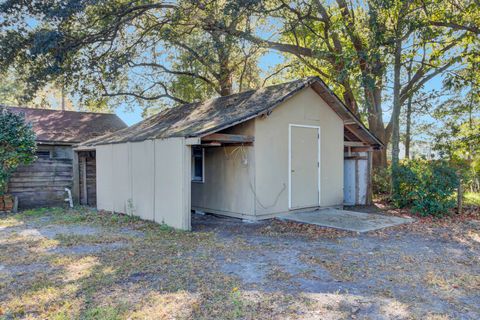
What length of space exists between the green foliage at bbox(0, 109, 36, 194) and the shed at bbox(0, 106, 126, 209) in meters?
0.73

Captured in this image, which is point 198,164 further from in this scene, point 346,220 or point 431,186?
point 431,186

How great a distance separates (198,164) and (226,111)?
199 cm

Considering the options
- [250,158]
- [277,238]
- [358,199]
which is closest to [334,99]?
[250,158]

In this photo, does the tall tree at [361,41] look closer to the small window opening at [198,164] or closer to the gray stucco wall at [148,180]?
the small window opening at [198,164]

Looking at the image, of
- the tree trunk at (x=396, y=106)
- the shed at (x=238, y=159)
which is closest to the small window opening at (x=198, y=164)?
the shed at (x=238, y=159)

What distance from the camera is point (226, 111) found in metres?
9.51

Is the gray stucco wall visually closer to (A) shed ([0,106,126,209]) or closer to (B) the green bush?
(A) shed ([0,106,126,209])

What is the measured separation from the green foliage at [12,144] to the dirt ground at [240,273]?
3.02m

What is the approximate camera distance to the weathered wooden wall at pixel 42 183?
1145cm

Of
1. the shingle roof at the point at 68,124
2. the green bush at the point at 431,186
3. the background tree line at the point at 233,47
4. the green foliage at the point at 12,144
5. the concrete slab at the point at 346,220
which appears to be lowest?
the concrete slab at the point at 346,220

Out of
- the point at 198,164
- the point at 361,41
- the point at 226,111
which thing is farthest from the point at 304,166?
the point at 361,41

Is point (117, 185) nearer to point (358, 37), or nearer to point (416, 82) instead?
point (358, 37)

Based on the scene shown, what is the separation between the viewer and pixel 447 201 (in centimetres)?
959

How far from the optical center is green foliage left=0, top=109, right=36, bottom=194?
10.5 meters
